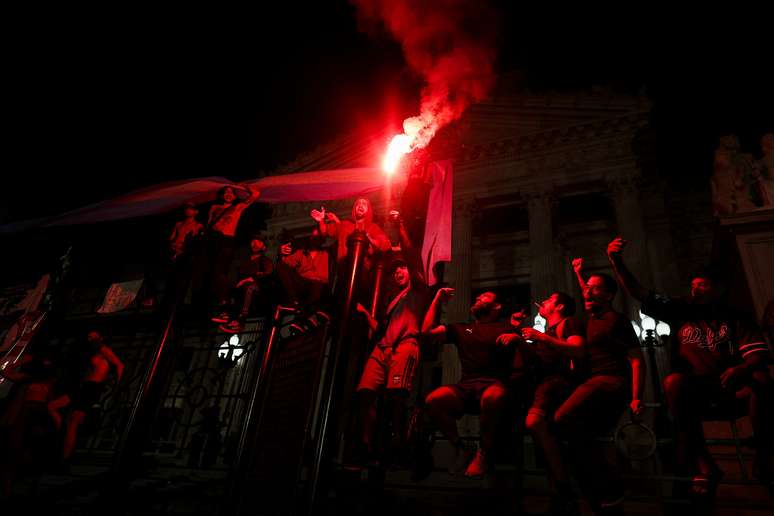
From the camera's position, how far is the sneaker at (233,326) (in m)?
5.61

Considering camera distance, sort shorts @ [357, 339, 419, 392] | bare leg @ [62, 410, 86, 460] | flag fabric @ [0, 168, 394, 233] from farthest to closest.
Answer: flag fabric @ [0, 168, 394, 233], bare leg @ [62, 410, 86, 460], shorts @ [357, 339, 419, 392]

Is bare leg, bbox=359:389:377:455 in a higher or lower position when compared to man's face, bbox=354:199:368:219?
lower

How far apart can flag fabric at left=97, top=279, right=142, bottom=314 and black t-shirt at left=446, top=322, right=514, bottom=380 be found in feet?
19.8

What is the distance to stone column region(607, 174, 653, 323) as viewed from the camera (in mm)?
16250

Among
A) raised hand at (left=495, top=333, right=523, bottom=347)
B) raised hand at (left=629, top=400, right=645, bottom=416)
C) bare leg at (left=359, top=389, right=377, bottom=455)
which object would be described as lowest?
bare leg at (left=359, top=389, right=377, bottom=455)

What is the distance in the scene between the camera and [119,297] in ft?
27.6

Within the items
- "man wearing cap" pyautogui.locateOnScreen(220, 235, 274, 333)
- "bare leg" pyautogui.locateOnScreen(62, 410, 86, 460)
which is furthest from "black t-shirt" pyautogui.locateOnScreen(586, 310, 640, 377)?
"bare leg" pyautogui.locateOnScreen(62, 410, 86, 460)

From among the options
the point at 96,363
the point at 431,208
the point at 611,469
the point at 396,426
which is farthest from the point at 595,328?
the point at 96,363

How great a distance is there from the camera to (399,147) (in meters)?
6.70

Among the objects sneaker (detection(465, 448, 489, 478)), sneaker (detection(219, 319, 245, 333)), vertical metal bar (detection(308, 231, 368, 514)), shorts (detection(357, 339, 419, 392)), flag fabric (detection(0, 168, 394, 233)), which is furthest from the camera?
flag fabric (detection(0, 168, 394, 233))

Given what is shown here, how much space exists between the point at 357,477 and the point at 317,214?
3.90 m

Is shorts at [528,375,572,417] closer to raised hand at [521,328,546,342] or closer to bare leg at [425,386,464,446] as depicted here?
raised hand at [521,328,546,342]

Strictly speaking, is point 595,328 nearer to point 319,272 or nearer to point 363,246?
point 363,246

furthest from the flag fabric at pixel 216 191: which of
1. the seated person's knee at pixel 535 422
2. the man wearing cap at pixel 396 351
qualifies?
the seated person's knee at pixel 535 422
